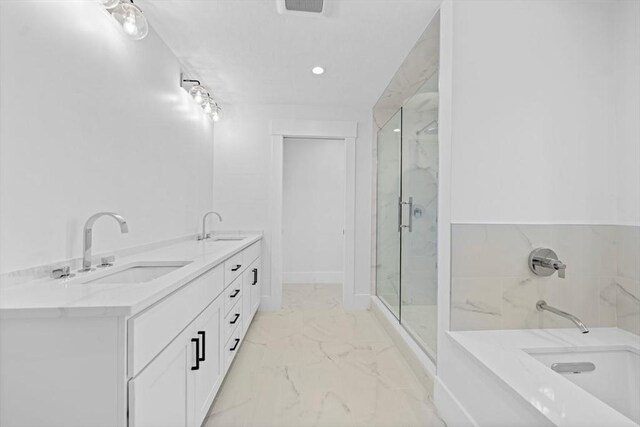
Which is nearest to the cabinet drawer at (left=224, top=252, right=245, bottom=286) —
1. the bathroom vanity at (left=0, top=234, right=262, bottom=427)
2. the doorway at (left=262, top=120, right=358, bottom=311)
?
the bathroom vanity at (left=0, top=234, right=262, bottom=427)

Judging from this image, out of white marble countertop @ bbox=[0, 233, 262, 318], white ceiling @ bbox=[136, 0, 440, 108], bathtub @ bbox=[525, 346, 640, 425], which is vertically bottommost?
bathtub @ bbox=[525, 346, 640, 425]

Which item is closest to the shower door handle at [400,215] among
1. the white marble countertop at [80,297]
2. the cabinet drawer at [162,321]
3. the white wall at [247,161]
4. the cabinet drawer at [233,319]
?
the white wall at [247,161]

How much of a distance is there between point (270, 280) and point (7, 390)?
2745 mm

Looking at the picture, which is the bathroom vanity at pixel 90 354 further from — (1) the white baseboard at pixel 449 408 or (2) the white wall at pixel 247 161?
(2) the white wall at pixel 247 161

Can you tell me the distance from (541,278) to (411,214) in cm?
107

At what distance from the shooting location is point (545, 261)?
1.68 metres

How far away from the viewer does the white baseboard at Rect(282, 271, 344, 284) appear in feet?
16.0

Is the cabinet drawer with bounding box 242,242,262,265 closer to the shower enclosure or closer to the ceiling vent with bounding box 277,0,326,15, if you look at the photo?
the shower enclosure

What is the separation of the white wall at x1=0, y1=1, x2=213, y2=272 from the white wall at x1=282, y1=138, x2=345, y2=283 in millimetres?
2518

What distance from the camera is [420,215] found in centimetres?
246

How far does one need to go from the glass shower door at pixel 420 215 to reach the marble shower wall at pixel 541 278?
1.20 feet

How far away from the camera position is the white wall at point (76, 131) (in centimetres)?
115

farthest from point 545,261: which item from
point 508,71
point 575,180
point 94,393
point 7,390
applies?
point 7,390

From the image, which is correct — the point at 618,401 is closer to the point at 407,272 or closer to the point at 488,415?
the point at 488,415
